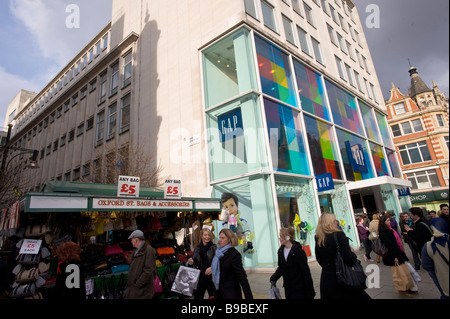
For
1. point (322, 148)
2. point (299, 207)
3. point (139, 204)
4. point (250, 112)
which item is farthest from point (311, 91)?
point (139, 204)

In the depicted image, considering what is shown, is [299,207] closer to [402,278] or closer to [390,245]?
[390,245]

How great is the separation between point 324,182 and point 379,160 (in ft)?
41.0

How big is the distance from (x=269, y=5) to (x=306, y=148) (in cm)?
1045

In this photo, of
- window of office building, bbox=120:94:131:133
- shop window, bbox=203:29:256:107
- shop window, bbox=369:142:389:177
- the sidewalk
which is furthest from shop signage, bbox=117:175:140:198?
shop window, bbox=369:142:389:177

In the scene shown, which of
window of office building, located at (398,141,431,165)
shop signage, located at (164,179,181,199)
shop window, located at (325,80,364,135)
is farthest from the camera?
window of office building, located at (398,141,431,165)

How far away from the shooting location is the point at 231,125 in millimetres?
13711

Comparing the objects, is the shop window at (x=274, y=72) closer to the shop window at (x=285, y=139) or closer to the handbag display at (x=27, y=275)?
the shop window at (x=285, y=139)

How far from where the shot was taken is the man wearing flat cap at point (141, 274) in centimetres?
446

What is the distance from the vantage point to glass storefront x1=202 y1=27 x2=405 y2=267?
1181 centimetres

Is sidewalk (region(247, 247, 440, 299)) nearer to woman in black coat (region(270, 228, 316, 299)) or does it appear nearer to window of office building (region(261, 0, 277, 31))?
woman in black coat (region(270, 228, 316, 299))

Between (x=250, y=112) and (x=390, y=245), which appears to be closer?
(x=390, y=245)

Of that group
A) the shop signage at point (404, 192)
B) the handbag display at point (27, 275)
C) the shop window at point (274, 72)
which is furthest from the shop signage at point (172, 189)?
the shop signage at point (404, 192)

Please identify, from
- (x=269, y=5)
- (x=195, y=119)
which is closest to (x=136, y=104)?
(x=195, y=119)

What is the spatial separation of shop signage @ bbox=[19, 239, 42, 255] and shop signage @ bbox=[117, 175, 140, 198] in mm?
2006
